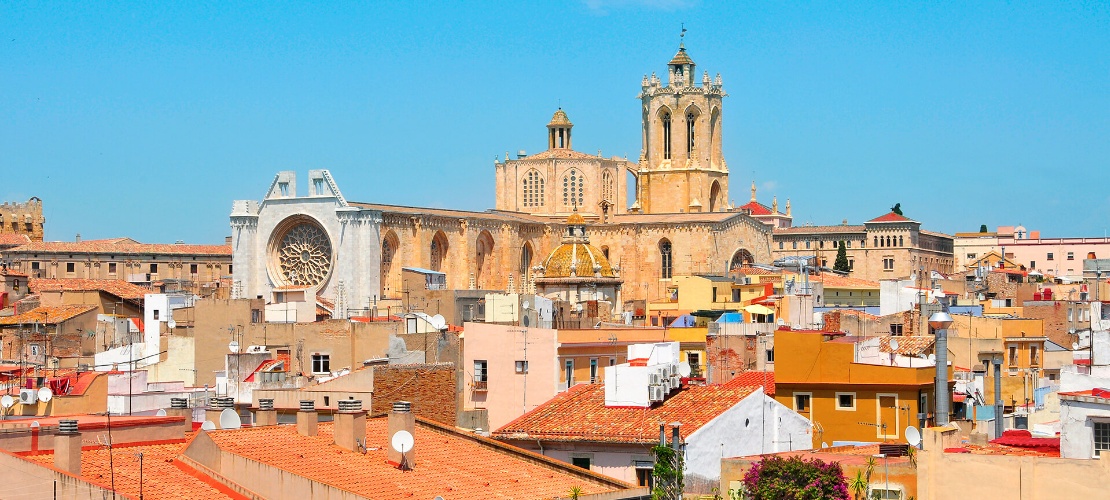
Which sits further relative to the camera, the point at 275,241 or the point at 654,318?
the point at 275,241

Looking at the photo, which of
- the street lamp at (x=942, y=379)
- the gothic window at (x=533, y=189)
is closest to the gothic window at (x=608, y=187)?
the gothic window at (x=533, y=189)

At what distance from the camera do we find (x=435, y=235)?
89375 mm

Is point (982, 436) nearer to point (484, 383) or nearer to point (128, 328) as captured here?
point (484, 383)

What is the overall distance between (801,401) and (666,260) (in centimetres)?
6992

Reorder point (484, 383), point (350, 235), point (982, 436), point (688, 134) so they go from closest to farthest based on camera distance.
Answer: point (982, 436)
point (484, 383)
point (350, 235)
point (688, 134)

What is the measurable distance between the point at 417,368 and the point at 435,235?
200 feet

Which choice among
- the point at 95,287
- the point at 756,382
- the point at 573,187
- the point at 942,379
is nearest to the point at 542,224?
the point at 573,187

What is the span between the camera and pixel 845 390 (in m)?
26.8

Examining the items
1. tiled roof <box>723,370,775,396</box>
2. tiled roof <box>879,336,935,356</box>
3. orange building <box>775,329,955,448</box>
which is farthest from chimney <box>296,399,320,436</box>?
tiled roof <box>879,336,935,356</box>

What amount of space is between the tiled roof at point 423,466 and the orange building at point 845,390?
5030mm

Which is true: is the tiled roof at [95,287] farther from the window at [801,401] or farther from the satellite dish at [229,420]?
the satellite dish at [229,420]

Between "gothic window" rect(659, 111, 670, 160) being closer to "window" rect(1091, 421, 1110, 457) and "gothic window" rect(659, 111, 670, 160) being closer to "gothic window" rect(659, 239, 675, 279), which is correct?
"gothic window" rect(659, 239, 675, 279)

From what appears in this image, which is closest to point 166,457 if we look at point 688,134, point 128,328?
point 128,328

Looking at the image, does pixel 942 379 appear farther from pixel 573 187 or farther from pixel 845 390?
pixel 573 187
